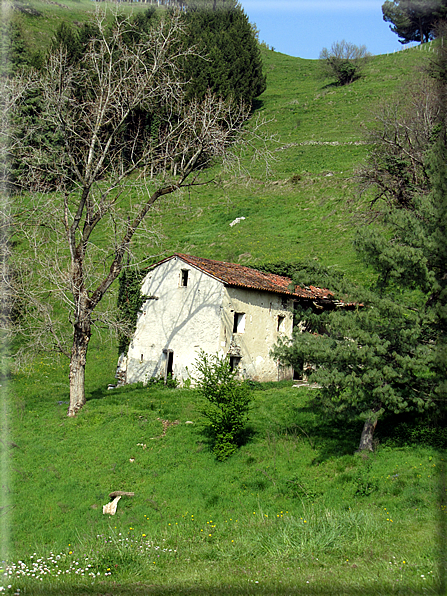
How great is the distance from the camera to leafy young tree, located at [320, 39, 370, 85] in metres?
75.4

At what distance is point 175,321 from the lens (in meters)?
22.7

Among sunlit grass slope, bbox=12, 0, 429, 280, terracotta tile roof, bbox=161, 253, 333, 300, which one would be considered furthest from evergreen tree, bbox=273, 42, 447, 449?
terracotta tile roof, bbox=161, 253, 333, 300

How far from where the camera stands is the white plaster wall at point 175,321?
21.6m

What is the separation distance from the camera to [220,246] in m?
35.5

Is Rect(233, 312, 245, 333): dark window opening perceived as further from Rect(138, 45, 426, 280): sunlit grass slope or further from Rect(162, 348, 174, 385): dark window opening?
Rect(138, 45, 426, 280): sunlit grass slope

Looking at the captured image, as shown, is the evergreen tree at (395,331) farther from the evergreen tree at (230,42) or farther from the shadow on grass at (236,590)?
the evergreen tree at (230,42)

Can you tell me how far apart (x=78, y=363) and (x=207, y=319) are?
20.7ft

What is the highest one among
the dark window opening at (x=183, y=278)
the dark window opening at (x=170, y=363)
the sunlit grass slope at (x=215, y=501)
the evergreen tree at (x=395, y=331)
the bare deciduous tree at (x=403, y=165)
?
the bare deciduous tree at (x=403, y=165)

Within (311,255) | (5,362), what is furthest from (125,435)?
(311,255)

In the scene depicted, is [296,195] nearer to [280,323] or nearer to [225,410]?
[280,323]

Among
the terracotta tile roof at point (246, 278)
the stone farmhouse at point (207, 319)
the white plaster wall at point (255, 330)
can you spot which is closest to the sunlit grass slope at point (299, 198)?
the terracotta tile roof at point (246, 278)

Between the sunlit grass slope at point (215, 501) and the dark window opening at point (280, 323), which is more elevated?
the dark window opening at point (280, 323)

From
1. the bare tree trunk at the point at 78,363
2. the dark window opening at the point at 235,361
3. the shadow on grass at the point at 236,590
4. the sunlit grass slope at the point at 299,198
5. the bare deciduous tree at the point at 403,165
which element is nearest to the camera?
the shadow on grass at the point at 236,590

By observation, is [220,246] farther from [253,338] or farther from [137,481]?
[137,481]
